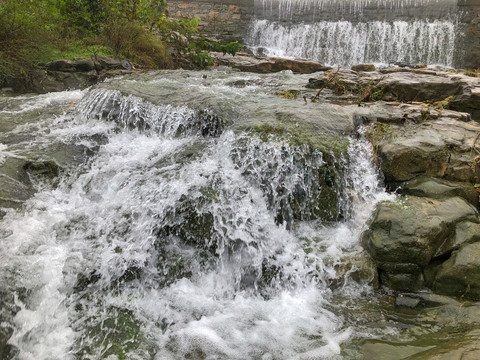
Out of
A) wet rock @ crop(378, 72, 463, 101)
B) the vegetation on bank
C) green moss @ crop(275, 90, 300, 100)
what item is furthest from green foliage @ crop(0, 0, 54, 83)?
wet rock @ crop(378, 72, 463, 101)

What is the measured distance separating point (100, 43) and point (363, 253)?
7562 mm

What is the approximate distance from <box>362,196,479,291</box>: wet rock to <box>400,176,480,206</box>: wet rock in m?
0.22

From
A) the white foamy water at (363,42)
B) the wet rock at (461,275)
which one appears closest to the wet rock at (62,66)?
the white foamy water at (363,42)

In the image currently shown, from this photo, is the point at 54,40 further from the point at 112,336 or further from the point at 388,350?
the point at 388,350

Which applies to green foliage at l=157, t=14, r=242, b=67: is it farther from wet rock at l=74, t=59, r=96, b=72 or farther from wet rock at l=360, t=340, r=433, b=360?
wet rock at l=360, t=340, r=433, b=360

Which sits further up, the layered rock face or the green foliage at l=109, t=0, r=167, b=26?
the green foliage at l=109, t=0, r=167, b=26

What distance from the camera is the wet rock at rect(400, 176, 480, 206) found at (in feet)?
11.4

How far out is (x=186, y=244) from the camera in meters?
3.27

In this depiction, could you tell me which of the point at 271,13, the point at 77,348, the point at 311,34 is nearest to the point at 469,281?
the point at 77,348

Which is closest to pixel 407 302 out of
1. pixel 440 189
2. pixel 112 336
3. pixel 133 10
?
pixel 440 189

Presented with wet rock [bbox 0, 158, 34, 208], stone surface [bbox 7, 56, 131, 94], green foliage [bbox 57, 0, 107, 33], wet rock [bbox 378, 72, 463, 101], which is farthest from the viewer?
green foliage [bbox 57, 0, 107, 33]

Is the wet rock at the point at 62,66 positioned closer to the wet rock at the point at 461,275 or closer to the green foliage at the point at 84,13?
the green foliage at the point at 84,13

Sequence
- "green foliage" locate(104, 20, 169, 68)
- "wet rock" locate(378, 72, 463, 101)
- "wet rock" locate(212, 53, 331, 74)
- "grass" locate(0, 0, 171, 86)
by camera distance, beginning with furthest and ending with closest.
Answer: "wet rock" locate(212, 53, 331, 74) < "green foliage" locate(104, 20, 169, 68) < "grass" locate(0, 0, 171, 86) < "wet rock" locate(378, 72, 463, 101)

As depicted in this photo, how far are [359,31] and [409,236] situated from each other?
9.96 m
